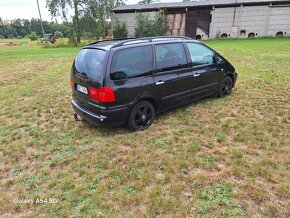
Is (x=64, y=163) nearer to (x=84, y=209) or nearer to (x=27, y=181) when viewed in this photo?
(x=27, y=181)

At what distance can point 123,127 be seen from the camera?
4.39 meters

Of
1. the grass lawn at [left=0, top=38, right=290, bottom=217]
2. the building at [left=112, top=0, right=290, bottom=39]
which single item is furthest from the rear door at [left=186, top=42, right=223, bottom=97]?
the building at [left=112, top=0, right=290, bottom=39]

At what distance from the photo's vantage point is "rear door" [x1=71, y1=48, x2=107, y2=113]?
3723mm

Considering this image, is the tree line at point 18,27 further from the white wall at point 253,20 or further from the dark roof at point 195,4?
the white wall at point 253,20

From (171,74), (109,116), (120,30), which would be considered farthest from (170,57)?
(120,30)

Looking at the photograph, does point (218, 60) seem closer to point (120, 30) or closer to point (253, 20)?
point (253, 20)

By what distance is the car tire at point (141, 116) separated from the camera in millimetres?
4105

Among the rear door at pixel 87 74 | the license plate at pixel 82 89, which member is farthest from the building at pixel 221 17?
the license plate at pixel 82 89

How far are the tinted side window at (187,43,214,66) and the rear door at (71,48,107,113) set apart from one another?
200cm

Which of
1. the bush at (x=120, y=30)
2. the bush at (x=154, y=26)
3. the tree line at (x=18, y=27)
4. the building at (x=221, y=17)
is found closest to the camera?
the building at (x=221, y=17)

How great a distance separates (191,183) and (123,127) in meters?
1.92

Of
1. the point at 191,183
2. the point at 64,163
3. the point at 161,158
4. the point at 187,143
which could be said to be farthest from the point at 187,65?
the point at 64,163

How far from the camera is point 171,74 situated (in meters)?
4.45

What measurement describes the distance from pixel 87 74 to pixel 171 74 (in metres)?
1.57
